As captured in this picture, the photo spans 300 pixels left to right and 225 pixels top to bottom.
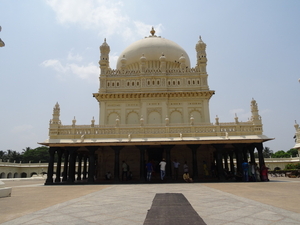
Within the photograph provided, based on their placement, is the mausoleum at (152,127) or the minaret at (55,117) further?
the minaret at (55,117)

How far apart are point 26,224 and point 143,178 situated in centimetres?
1228

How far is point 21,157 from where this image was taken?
6888 centimetres

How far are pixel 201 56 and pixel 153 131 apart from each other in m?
11.6

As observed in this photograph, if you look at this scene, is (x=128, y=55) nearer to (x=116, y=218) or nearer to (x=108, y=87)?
(x=108, y=87)

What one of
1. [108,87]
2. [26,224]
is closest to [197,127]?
[108,87]

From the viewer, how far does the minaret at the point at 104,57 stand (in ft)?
81.4

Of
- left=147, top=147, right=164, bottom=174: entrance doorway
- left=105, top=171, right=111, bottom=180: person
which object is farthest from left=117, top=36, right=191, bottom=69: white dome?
left=105, top=171, right=111, bottom=180: person

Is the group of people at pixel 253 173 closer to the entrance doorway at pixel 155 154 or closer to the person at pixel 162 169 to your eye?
the person at pixel 162 169

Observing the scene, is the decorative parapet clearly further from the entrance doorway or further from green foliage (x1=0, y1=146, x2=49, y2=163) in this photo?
green foliage (x1=0, y1=146, x2=49, y2=163)

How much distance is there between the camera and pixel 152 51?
27.8 m

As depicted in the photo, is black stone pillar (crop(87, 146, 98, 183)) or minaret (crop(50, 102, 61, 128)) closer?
black stone pillar (crop(87, 146, 98, 183))

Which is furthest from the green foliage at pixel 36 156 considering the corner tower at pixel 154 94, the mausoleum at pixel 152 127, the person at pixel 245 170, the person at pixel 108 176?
the person at pixel 245 170

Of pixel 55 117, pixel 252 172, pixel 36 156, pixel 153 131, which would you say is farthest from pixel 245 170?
pixel 36 156

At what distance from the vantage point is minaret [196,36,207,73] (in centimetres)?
2470
